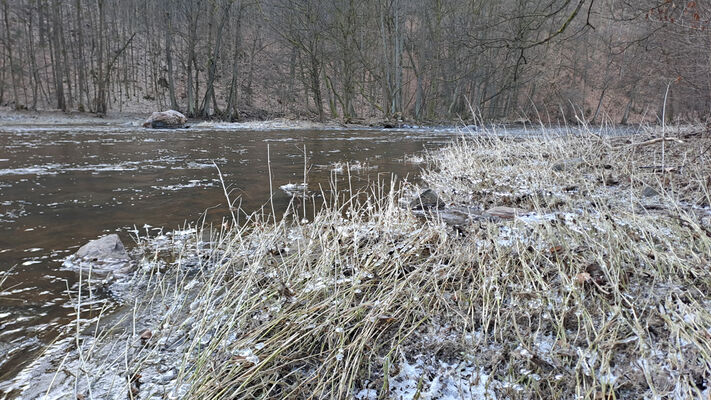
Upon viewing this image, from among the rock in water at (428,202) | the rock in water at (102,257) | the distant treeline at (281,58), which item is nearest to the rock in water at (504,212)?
the rock in water at (428,202)

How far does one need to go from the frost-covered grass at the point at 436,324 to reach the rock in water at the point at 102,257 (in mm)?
262

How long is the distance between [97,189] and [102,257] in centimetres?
316

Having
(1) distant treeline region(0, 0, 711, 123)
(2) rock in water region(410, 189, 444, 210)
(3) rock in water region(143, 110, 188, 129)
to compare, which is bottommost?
(2) rock in water region(410, 189, 444, 210)

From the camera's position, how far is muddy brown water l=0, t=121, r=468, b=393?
2.60 m

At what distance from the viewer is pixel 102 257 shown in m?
3.20

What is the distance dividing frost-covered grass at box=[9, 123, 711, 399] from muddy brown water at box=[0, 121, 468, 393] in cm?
42

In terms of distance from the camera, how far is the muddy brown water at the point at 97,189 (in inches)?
102

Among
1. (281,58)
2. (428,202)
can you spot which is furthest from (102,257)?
(281,58)

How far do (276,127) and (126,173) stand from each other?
12.1 meters

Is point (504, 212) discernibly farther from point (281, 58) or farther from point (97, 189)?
point (281, 58)

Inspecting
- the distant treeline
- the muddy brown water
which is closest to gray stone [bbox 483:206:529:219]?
the muddy brown water

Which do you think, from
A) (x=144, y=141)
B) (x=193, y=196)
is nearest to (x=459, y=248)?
(x=193, y=196)

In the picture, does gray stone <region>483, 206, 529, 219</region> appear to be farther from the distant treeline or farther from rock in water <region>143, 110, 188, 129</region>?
rock in water <region>143, 110, 188, 129</region>

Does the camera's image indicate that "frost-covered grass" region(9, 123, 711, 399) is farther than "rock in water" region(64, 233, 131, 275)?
No
